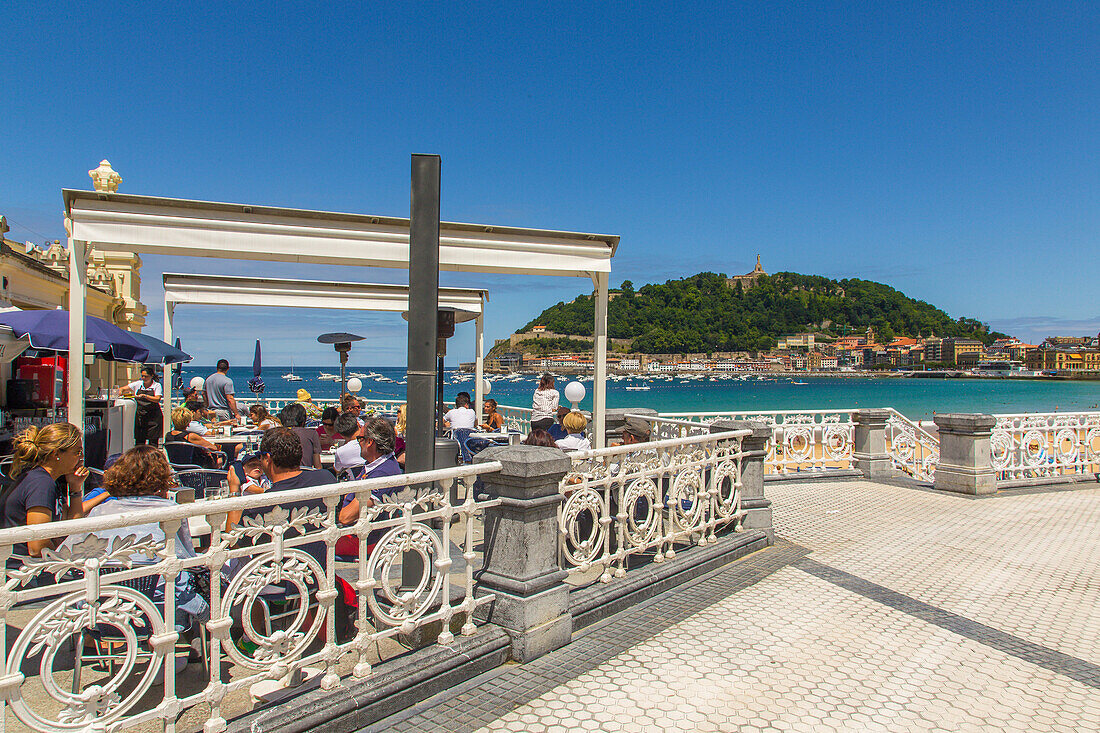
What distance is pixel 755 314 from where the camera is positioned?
142 metres

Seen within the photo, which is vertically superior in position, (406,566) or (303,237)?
(303,237)

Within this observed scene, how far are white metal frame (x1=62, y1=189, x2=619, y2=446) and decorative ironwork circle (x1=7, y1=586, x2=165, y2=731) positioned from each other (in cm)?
408

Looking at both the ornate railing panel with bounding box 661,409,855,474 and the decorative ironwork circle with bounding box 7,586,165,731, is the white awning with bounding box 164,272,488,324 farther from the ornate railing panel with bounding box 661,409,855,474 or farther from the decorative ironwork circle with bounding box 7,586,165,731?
the decorative ironwork circle with bounding box 7,586,165,731

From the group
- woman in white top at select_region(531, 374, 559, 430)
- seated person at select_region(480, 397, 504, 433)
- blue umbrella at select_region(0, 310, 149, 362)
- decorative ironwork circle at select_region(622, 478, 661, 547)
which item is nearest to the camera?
decorative ironwork circle at select_region(622, 478, 661, 547)

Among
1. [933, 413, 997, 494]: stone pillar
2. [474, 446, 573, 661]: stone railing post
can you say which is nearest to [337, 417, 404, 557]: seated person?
[474, 446, 573, 661]: stone railing post

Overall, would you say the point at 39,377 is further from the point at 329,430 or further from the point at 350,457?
the point at 350,457

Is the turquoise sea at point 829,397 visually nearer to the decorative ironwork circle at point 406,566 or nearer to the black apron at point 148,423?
the black apron at point 148,423

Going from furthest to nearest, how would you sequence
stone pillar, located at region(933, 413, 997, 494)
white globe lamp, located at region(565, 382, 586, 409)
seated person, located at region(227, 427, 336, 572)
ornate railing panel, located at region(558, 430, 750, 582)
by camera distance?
white globe lamp, located at region(565, 382, 586, 409), stone pillar, located at region(933, 413, 997, 494), ornate railing panel, located at region(558, 430, 750, 582), seated person, located at region(227, 427, 336, 572)

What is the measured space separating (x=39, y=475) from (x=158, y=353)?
4.97m

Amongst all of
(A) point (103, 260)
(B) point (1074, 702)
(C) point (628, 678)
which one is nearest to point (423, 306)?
(C) point (628, 678)

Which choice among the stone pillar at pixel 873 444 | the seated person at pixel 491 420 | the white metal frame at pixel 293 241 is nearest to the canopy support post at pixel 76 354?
the white metal frame at pixel 293 241

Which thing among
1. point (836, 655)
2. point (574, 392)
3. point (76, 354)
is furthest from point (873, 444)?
point (76, 354)

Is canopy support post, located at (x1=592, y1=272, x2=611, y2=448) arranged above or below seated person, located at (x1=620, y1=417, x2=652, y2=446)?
above

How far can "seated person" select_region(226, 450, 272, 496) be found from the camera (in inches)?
177
